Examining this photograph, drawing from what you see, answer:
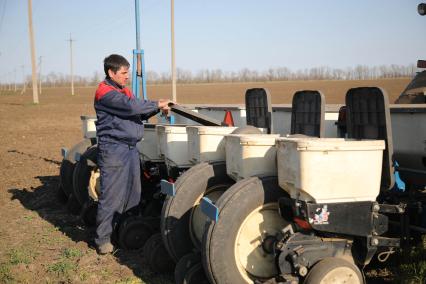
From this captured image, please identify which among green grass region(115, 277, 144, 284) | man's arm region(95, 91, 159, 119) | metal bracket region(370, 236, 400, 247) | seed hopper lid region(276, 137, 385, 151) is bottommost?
green grass region(115, 277, 144, 284)

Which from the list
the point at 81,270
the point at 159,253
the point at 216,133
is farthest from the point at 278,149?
the point at 81,270

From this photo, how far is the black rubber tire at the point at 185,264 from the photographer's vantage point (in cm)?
412

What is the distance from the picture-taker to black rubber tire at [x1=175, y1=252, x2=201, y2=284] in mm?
4121

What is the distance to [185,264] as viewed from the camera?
418 centimetres

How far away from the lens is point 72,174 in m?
7.55

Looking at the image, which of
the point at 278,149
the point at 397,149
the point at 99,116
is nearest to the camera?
the point at 278,149

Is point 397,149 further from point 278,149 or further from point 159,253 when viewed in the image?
point 159,253

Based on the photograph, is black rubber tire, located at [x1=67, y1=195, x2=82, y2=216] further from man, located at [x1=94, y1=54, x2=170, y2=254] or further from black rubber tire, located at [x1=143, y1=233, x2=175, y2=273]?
black rubber tire, located at [x1=143, y1=233, x2=175, y2=273]

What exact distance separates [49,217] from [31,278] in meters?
2.51

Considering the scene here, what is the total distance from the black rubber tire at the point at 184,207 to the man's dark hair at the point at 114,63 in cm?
160

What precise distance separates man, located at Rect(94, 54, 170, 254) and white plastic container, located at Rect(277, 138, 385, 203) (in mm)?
2150

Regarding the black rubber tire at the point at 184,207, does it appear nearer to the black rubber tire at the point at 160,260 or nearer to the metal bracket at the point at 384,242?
the black rubber tire at the point at 160,260

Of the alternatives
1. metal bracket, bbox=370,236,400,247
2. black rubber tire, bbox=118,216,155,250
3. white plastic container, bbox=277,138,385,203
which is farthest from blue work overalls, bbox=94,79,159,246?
metal bracket, bbox=370,236,400,247

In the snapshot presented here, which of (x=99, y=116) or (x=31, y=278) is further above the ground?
(x=99, y=116)
